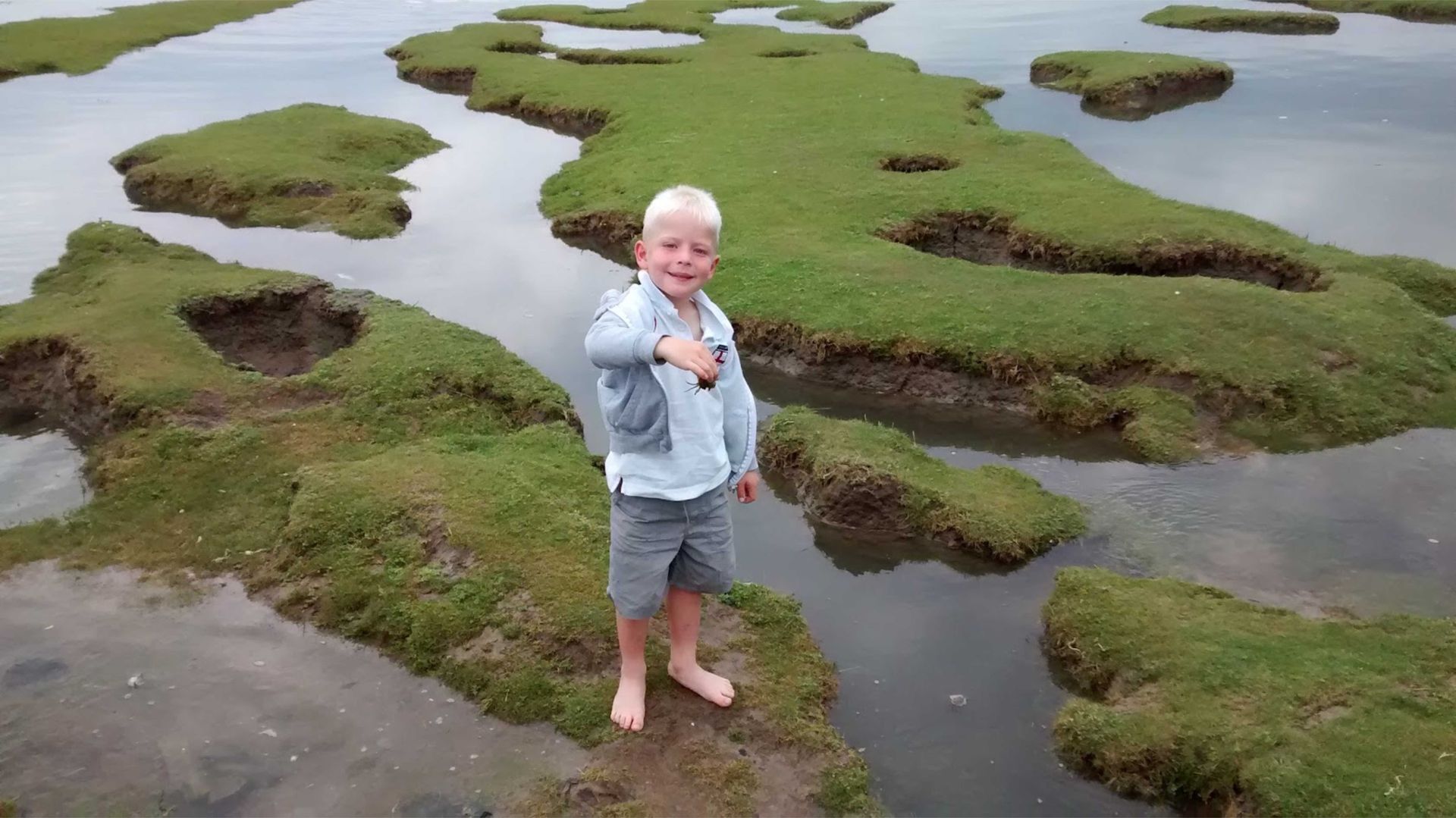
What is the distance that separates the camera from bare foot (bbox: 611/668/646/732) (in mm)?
6195

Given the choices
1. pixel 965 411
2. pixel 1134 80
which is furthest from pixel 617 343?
pixel 1134 80

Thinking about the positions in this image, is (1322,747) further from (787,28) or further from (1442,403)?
(787,28)

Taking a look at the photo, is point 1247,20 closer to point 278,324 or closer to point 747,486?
point 278,324

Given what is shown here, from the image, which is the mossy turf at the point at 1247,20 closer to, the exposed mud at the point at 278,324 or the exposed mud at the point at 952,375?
the exposed mud at the point at 952,375

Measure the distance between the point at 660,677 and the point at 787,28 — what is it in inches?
1321

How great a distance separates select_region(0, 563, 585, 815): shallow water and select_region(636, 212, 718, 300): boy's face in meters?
2.91

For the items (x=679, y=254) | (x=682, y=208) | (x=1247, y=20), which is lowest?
(x=1247, y=20)

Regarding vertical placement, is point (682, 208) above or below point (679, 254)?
above

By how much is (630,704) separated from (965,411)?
235 inches

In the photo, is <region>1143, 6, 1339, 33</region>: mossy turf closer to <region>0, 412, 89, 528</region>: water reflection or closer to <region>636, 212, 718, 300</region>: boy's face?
<region>636, 212, 718, 300</region>: boy's face

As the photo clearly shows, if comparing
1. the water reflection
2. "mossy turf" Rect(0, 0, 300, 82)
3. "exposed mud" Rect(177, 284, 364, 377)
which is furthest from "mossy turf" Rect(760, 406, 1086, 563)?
"mossy turf" Rect(0, 0, 300, 82)

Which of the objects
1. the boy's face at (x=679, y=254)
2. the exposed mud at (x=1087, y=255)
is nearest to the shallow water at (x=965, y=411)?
the exposed mud at (x=1087, y=255)

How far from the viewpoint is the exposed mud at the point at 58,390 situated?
10.2 meters

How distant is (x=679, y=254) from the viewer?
205 inches
